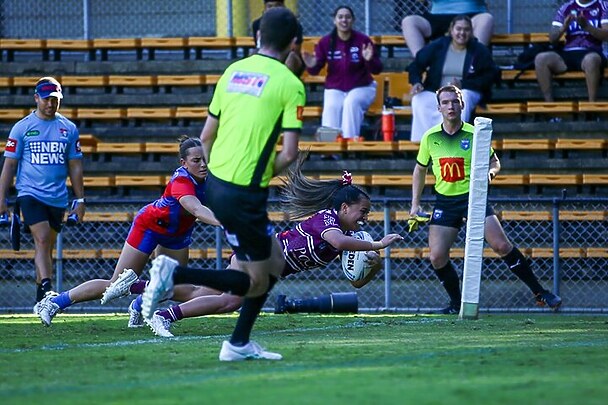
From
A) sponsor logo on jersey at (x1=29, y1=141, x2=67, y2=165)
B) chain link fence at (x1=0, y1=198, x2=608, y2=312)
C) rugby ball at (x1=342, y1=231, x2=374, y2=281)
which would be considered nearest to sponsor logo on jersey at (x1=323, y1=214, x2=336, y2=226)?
rugby ball at (x1=342, y1=231, x2=374, y2=281)

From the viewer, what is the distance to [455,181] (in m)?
12.4

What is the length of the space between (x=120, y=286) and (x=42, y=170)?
316 cm

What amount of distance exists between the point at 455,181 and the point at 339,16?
4.56 meters

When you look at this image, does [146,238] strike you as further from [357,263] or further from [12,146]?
[12,146]

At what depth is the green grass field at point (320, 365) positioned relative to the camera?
18.4 ft

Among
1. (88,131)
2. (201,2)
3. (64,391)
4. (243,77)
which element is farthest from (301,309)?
(201,2)

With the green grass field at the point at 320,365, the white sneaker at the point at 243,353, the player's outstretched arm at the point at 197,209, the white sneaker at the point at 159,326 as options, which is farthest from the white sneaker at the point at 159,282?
the white sneaker at the point at 159,326

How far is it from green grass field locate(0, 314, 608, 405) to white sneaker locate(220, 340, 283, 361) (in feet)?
0.33

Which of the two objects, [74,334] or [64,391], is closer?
[64,391]

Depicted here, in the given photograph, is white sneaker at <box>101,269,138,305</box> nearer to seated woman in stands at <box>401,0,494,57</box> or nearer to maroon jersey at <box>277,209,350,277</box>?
maroon jersey at <box>277,209,350,277</box>

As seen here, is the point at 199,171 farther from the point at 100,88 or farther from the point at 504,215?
the point at 100,88

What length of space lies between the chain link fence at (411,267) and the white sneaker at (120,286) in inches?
180

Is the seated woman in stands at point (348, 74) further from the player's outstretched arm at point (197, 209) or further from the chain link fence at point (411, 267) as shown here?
the player's outstretched arm at point (197, 209)

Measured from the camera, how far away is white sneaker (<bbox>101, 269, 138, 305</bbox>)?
9734mm
